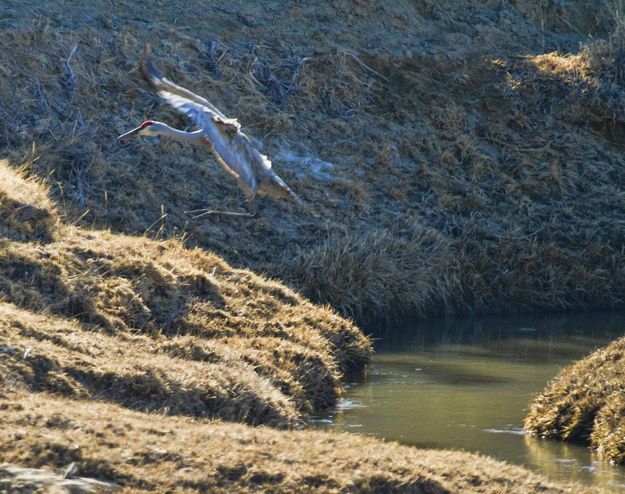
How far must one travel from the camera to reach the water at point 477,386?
36.7 ft

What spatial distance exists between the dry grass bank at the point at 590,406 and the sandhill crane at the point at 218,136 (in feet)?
11.3

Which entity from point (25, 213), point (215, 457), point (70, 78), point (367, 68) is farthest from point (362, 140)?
point (215, 457)

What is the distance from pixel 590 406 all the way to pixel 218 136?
433cm

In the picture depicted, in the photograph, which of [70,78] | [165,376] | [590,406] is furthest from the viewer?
[70,78]

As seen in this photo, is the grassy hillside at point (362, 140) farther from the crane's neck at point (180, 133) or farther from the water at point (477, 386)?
the crane's neck at point (180, 133)

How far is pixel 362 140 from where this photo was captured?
72.2ft

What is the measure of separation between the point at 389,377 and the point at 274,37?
10532mm

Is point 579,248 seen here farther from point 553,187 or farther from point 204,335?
point 204,335

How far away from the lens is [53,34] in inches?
808

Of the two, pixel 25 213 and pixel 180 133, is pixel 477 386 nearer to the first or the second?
pixel 180 133

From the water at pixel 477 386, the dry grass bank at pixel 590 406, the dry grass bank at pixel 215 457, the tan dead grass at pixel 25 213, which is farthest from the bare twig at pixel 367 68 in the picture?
the dry grass bank at pixel 215 457

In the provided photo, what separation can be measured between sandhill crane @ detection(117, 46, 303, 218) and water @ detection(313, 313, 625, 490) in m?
2.28

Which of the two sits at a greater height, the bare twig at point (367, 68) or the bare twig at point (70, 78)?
the bare twig at point (367, 68)

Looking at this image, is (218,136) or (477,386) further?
(477,386)
